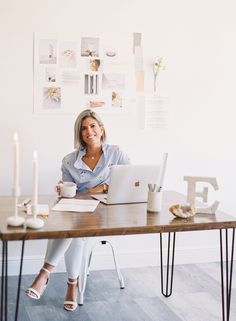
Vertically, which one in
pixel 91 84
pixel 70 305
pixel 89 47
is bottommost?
pixel 70 305

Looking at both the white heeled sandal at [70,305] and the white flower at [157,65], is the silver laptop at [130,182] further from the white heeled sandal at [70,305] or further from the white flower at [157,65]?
the white flower at [157,65]

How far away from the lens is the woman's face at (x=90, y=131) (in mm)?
3371

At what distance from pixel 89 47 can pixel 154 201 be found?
4.62 feet

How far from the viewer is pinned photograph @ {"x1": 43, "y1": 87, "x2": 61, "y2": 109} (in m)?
3.63

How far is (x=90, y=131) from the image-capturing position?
3371mm

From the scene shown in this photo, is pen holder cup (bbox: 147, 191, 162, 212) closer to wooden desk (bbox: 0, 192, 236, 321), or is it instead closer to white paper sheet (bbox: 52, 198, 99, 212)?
wooden desk (bbox: 0, 192, 236, 321)

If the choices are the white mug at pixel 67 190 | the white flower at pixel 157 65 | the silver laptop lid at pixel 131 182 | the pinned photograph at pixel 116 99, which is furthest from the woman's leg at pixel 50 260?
the white flower at pixel 157 65

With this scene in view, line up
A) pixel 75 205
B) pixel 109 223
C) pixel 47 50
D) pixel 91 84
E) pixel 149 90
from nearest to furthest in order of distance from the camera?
1. pixel 109 223
2. pixel 75 205
3. pixel 47 50
4. pixel 91 84
5. pixel 149 90

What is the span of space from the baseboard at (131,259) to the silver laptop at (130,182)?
1076 mm

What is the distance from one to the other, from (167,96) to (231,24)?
2.27 ft

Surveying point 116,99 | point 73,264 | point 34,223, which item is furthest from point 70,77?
point 34,223

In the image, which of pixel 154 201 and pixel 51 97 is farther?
pixel 51 97

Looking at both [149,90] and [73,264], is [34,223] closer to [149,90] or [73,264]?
[73,264]

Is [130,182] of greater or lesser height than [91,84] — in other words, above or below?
Result: below
